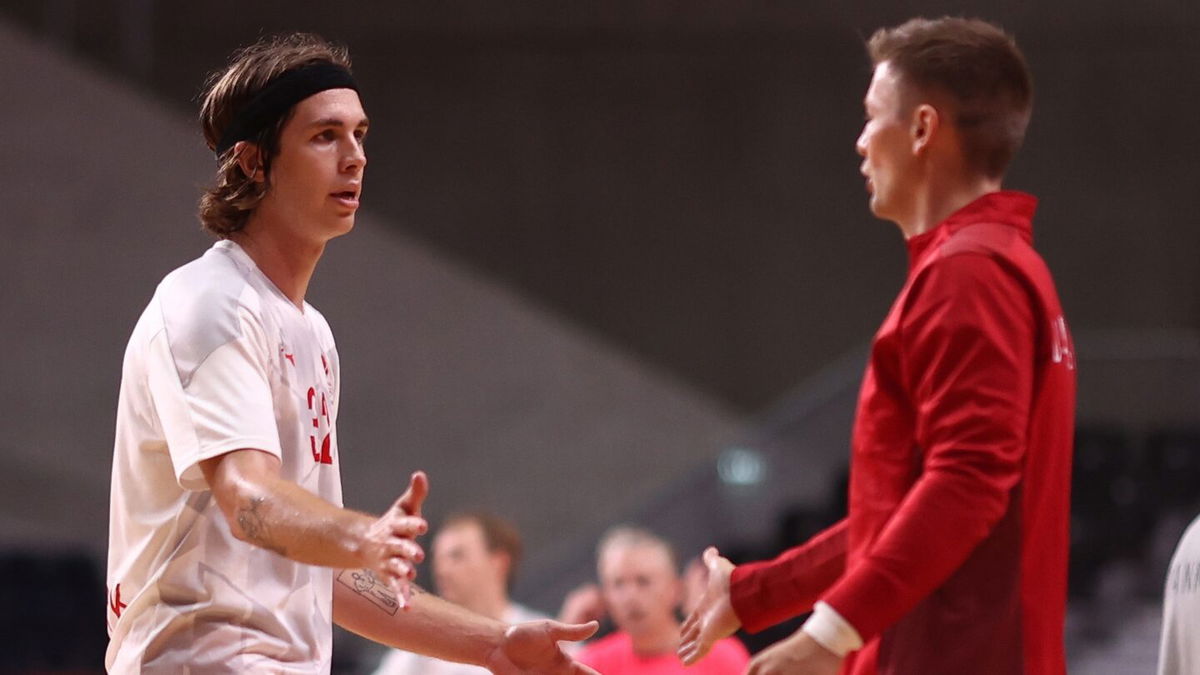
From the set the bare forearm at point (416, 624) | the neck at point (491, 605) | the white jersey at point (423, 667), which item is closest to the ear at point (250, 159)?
the bare forearm at point (416, 624)

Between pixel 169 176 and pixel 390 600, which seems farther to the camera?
pixel 169 176

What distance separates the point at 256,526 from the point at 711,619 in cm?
85

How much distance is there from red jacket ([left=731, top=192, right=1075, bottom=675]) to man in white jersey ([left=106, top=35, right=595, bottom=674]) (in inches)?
27.0

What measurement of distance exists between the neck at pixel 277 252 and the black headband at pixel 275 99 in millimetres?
155

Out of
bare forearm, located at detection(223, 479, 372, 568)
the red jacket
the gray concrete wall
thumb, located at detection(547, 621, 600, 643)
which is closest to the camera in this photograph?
bare forearm, located at detection(223, 479, 372, 568)

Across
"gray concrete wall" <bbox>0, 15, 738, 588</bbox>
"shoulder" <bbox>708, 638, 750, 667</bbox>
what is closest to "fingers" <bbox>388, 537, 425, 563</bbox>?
"shoulder" <bbox>708, 638, 750, 667</bbox>

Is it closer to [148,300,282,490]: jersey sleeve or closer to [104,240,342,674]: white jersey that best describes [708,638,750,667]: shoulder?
[104,240,342,674]: white jersey

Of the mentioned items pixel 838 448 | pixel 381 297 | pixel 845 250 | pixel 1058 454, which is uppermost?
pixel 845 250

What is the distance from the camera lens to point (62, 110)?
40.8 ft

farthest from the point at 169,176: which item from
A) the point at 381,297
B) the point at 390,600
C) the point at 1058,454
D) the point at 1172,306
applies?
the point at 1058,454

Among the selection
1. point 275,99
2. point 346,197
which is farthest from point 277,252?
point 275,99

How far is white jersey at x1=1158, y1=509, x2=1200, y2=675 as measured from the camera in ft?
8.78

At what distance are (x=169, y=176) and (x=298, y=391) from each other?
34.0 feet

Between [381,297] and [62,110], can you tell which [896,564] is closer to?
[381,297]
